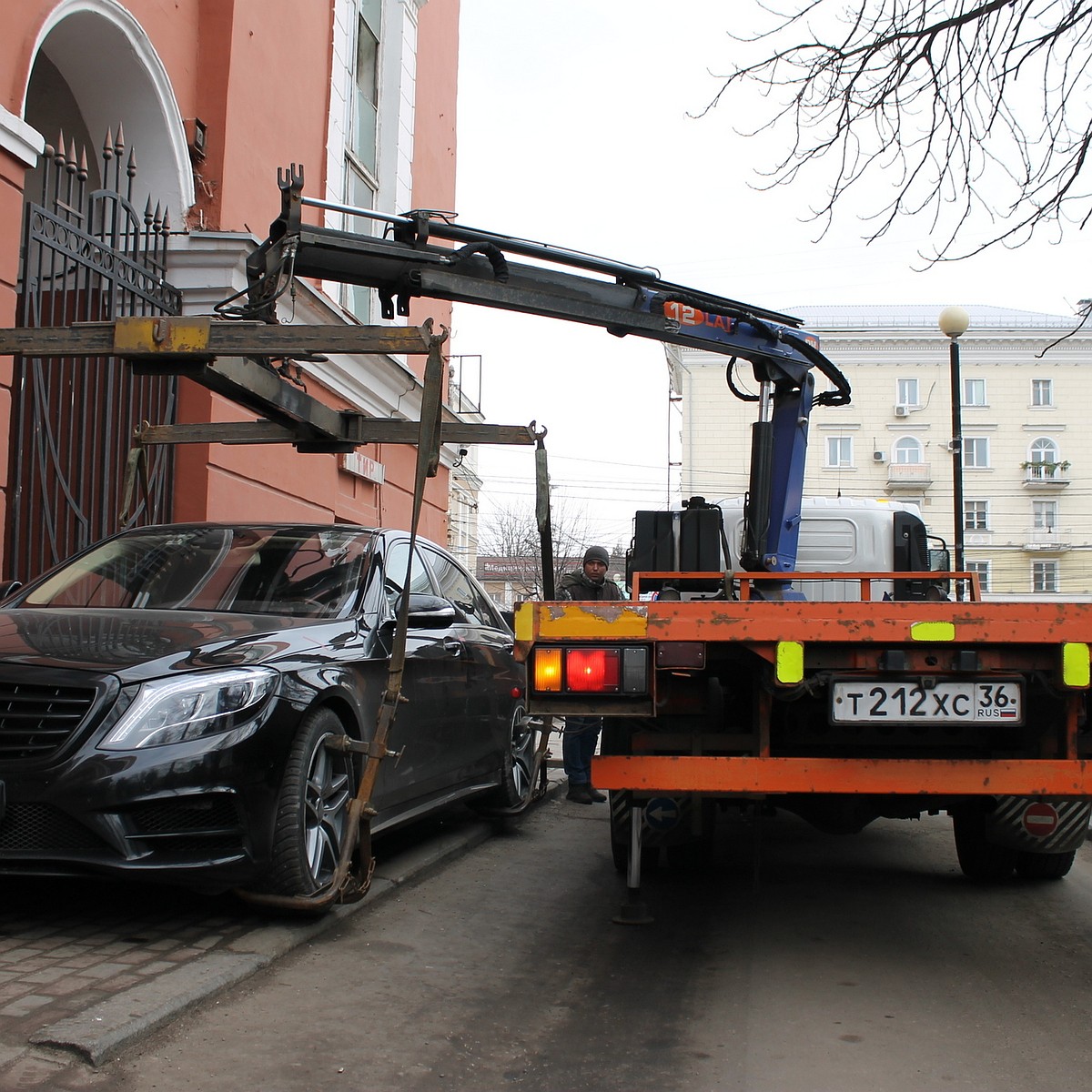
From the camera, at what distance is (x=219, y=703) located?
405cm

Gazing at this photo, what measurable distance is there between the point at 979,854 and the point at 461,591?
3.00m

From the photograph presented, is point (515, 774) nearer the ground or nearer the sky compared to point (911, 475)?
nearer the ground

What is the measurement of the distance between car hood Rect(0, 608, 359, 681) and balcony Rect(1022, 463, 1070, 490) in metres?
51.7

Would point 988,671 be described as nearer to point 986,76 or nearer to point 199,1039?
point 199,1039

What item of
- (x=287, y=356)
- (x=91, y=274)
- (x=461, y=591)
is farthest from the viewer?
(x=91, y=274)

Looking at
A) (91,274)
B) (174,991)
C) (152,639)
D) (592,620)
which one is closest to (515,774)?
(152,639)

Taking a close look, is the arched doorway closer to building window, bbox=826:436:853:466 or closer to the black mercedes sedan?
the black mercedes sedan

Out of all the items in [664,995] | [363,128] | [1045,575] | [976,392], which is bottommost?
[664,995]

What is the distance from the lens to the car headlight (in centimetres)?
387

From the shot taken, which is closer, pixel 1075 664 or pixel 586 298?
pixel 1075 664

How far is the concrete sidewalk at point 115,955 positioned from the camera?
3.13m

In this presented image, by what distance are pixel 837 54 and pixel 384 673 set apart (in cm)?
406

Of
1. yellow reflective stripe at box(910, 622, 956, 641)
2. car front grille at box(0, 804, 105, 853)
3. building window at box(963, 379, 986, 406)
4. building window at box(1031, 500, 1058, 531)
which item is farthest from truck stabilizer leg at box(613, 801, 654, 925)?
building window at box(963, 379, 986, 406)

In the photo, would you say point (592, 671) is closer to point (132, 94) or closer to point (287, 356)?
point (287, 356)
